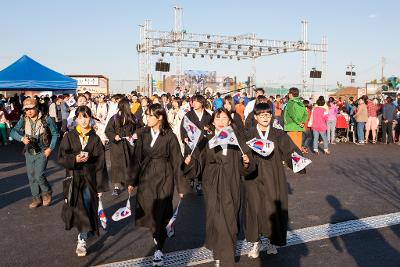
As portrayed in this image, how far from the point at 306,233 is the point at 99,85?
36066 millimetres

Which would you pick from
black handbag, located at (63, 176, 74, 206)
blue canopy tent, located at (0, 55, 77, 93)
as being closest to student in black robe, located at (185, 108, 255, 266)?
black handbag, located at (63, 176, 74, 206)

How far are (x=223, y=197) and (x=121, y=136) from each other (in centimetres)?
383

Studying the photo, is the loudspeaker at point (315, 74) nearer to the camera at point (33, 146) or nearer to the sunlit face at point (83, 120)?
the camera at point (33, 146)

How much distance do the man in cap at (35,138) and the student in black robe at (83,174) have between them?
76.2 inches

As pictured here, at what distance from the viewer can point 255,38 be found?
124 feet

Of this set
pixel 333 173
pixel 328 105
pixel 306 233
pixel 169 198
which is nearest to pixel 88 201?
pixel 169 198

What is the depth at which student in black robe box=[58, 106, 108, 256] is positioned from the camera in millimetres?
5023

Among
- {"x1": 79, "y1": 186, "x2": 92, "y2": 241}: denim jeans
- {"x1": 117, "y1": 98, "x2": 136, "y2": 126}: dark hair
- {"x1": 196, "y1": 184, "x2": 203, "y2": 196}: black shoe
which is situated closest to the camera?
{"x1": 79, "y1": 186, "x2": 92, "y2": 241}: denim jeans

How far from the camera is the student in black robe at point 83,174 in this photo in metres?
5.02

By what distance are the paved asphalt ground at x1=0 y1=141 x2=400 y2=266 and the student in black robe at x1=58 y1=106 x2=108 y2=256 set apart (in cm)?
34

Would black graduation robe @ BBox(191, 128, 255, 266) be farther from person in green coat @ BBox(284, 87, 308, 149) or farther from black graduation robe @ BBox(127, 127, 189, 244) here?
person in green coat @ BBox(284, 87, 308, 149)

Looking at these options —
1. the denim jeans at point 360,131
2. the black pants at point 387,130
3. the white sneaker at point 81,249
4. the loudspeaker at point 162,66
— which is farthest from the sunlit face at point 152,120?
the loudspeaker at point 162,66

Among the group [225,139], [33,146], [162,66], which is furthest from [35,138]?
[162,66]

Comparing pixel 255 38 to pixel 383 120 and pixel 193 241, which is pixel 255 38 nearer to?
pixel 383 120
